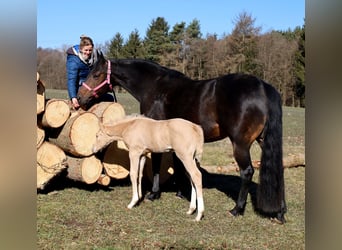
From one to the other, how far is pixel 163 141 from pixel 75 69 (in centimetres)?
197

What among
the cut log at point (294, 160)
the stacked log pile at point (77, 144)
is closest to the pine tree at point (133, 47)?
the cut log at point (294, 160)

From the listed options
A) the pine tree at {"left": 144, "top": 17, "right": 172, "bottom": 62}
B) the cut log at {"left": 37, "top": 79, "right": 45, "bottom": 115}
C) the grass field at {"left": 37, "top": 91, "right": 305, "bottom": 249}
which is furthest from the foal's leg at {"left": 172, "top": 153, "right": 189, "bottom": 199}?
the pine tree at {"left": 144, "top": 17, "right": 172, "bottom": 62}

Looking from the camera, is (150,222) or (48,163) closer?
(150,222)

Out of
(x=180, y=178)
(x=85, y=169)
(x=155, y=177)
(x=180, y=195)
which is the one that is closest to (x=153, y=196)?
(x=155, y=177)

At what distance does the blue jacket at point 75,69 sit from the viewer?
5.59 m

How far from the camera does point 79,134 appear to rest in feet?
17.7

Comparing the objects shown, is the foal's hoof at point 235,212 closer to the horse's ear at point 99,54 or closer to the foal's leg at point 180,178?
the foal's leg at point 180,178

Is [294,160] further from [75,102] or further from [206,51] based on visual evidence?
[206,51]

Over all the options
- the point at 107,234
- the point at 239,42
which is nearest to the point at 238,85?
the point at 107,234

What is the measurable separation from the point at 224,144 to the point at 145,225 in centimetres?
700

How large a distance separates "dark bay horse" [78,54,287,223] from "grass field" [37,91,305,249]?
0.29 metres

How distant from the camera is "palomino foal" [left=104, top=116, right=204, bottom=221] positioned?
4.44m
